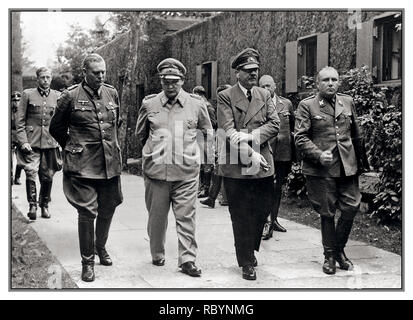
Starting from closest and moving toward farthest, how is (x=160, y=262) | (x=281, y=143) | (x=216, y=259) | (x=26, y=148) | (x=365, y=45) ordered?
(x=160, y=262), (x=216, y=259), (x=281, y=143), (x=26, y=148), (x=365, y=45)

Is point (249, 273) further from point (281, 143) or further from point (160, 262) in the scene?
point (281, 143)

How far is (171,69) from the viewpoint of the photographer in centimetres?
567

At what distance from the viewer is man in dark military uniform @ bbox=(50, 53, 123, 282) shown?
5.58 m

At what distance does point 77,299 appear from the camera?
4.66 meters

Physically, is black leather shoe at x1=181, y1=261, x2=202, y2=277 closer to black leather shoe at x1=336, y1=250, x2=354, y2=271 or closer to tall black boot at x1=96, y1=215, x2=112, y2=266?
tall black boot at x1=96, y1=215, x2=112, y2=266

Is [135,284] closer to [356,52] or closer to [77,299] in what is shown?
[77,299]

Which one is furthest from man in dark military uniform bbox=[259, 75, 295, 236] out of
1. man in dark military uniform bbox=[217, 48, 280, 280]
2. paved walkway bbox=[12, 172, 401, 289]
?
man in dark military uniform bbox=[217, 48, 280, 280]

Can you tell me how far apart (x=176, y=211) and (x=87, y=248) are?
2.84 ft

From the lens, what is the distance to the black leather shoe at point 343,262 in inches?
229

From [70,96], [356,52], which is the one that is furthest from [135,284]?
[356,52]

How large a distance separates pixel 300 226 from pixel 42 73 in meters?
3.82

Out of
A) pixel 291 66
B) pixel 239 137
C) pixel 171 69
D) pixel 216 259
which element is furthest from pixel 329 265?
pixel 291 66

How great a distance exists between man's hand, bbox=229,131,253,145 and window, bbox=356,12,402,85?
3.26 m

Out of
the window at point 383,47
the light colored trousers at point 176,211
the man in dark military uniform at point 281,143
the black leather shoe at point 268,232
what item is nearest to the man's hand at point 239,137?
the light colored trousers at point 176,211
